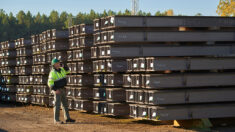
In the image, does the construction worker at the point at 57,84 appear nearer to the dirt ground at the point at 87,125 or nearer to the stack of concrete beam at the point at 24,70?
the dirt ground at the point at 87,125

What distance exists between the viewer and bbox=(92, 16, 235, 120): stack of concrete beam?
31.8ft

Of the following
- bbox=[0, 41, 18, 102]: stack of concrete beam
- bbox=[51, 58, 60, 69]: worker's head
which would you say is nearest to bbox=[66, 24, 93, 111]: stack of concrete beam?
bbox=[51, 58, 60, 69]: worker's head

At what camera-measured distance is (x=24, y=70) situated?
57.1 ft

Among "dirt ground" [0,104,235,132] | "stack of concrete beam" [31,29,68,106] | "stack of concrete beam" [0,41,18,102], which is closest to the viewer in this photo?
"dirt ground" [0,104,235,132]

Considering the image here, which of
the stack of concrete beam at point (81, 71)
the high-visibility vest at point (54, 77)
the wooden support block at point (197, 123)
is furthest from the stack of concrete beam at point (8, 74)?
the wooden support block at point (197, 123)

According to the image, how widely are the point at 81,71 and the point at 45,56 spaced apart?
2.99m

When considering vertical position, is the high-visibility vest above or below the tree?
below

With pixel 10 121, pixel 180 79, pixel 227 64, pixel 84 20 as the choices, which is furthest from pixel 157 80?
pixel 84 20

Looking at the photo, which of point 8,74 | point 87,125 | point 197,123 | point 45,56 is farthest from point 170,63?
point 8,74

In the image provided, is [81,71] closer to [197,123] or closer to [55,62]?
[55,62]

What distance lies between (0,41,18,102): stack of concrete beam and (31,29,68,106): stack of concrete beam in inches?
87.6

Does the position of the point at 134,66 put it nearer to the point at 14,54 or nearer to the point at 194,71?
the point at 194,71

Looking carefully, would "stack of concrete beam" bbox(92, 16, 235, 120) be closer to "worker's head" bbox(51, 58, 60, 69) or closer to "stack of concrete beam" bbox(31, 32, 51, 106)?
"worker's head" bbox(51, 58, 60, 69)

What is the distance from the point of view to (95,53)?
472 inches
